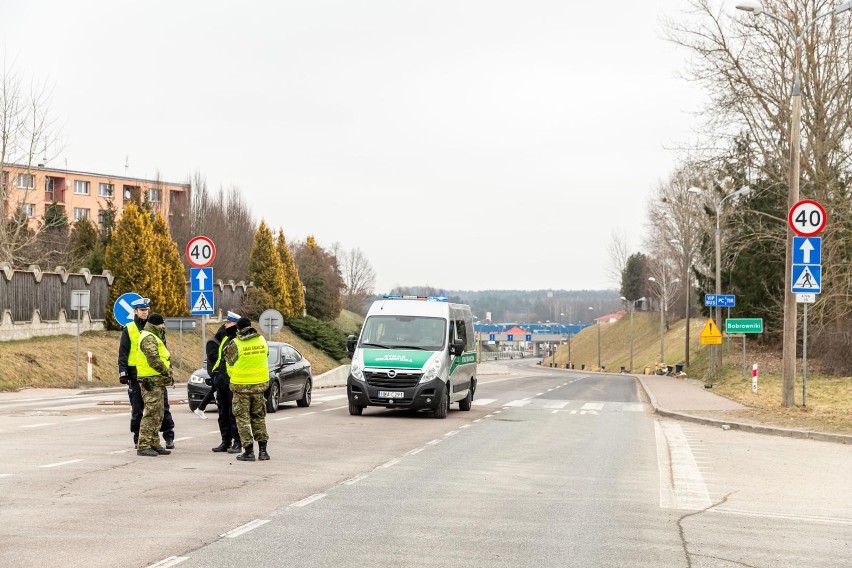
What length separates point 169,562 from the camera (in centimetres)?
705

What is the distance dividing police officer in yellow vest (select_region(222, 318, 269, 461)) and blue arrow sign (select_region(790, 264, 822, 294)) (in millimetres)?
11649

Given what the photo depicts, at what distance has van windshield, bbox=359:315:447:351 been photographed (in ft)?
71.5

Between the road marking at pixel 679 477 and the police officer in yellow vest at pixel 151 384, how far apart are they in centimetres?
622

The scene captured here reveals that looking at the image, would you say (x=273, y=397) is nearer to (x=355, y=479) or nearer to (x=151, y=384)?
(x=151, y=384)

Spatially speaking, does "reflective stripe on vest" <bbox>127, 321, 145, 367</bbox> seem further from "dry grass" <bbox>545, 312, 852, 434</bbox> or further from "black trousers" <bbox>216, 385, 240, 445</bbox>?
"dry grass" <bbox>545, 312, 852, 434</bbox>

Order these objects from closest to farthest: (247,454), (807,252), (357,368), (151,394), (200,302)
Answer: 1. (247,454)
2. (151,394)
3. (807,252)
4. (357,368)
5. (200,302)

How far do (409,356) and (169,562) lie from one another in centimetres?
1427

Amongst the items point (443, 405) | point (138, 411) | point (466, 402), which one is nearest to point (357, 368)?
point (443, 405)

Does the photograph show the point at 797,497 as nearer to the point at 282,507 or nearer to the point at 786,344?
the point at 282,507

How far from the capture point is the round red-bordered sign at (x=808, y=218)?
811 inches

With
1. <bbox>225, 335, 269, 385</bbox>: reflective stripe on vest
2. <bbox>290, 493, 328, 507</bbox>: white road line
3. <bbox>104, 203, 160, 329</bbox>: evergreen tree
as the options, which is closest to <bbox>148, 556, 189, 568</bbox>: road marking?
<bbox>290, 493, 328, 507</bbox>: white road line

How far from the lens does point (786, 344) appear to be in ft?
73.8

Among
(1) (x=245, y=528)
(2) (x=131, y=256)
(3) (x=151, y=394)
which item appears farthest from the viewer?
(2) (x=131, y=256)

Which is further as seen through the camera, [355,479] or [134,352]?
[134,352]
